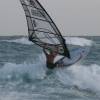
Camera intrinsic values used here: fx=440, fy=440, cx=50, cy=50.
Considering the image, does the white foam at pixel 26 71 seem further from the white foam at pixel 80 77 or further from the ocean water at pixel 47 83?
the white foam at pixel 80 77

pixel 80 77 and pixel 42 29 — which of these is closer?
pixel 42 29

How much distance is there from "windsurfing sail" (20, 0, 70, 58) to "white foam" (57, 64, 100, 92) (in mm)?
1006

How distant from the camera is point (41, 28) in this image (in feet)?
51.9

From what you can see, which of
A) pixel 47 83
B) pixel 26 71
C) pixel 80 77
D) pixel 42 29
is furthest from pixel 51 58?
pixel 26 71

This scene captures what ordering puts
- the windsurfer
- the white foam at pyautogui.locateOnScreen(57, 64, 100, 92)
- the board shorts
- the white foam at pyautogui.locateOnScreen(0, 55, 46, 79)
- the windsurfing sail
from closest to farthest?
the white foam at pyautogui.locateOnScreen(57, 64, 100, 92)
the windsurfing sail
the windsurfer
the board shorts
the white foam at pyautogui.locateOnScreen(0, 55, 46, 79)

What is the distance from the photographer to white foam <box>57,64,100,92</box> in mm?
14898

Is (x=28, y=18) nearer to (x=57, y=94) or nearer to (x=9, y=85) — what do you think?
(x=9, y=85)

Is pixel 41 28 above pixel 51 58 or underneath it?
above

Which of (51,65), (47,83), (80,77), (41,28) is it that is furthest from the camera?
(80,77)

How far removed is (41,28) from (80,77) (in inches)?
94.7

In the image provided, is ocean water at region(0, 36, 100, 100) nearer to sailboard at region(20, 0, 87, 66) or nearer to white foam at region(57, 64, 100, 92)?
white foam at region(57, 64, 100, 92)

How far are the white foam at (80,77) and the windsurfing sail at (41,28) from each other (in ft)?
3.30

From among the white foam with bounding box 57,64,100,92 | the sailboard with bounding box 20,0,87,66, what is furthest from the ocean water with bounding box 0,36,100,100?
the sailboard with bounding box 20,0,87,66

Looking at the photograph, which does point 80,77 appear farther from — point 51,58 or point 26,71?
point 26,71
